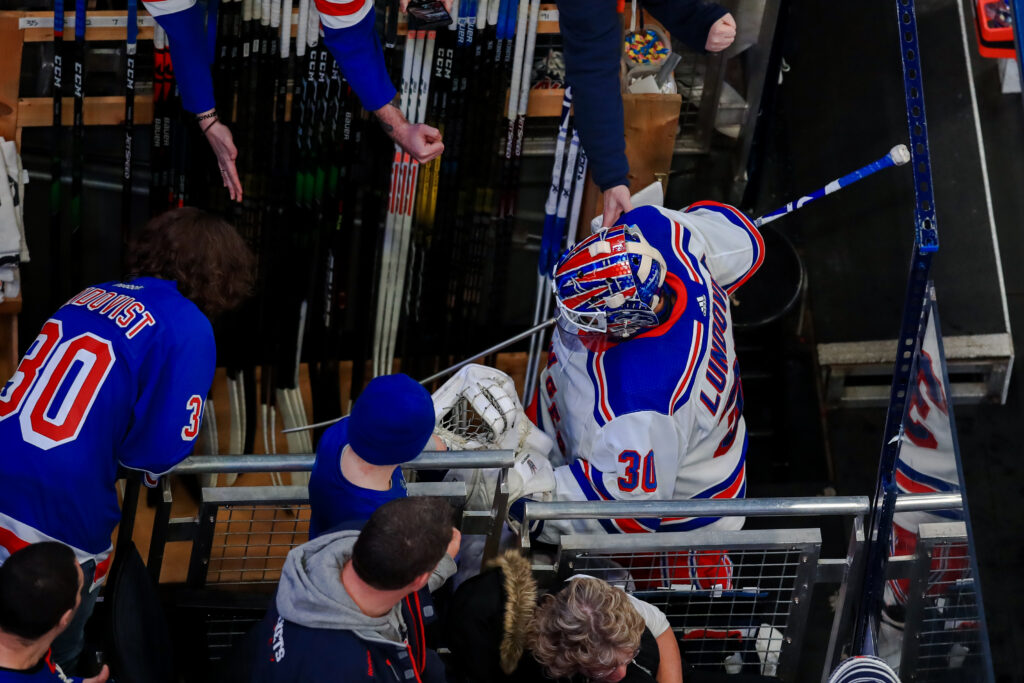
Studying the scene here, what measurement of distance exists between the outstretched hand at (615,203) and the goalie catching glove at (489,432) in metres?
0.57

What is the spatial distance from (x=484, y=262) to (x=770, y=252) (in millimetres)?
1129

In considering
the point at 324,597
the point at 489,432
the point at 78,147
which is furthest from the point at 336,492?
the point at 78,147

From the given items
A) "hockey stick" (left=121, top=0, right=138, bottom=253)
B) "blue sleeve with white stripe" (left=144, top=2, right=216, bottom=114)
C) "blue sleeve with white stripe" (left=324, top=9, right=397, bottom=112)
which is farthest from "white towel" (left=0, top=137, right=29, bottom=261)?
"blue sleeve with white stripe" (left=324, top=9, right=397, bottom=112)

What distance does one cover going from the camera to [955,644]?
9.05 feet

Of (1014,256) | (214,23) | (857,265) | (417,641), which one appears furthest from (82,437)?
(1014,256)

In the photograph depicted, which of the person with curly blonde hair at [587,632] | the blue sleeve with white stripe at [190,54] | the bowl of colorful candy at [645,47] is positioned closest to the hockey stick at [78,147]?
the blue sleeve with white stripe at [190,54]

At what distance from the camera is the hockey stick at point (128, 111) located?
12.0 feet

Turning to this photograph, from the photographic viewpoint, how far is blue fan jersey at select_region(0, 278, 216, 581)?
255 centimetres

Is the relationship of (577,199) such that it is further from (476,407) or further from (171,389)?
(171,389)

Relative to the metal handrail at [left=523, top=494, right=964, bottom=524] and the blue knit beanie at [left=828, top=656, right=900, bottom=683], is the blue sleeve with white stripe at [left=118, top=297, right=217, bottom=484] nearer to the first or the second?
the metal handrail at [left=523, top=494, right=964, bottom=524]

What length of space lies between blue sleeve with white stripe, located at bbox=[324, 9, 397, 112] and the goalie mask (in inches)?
28.6

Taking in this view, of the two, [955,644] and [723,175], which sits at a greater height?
[723,175]

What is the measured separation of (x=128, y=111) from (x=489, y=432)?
1.50 m

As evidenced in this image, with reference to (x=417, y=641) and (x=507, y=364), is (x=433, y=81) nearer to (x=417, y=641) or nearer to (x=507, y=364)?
(x=507, y=364)
